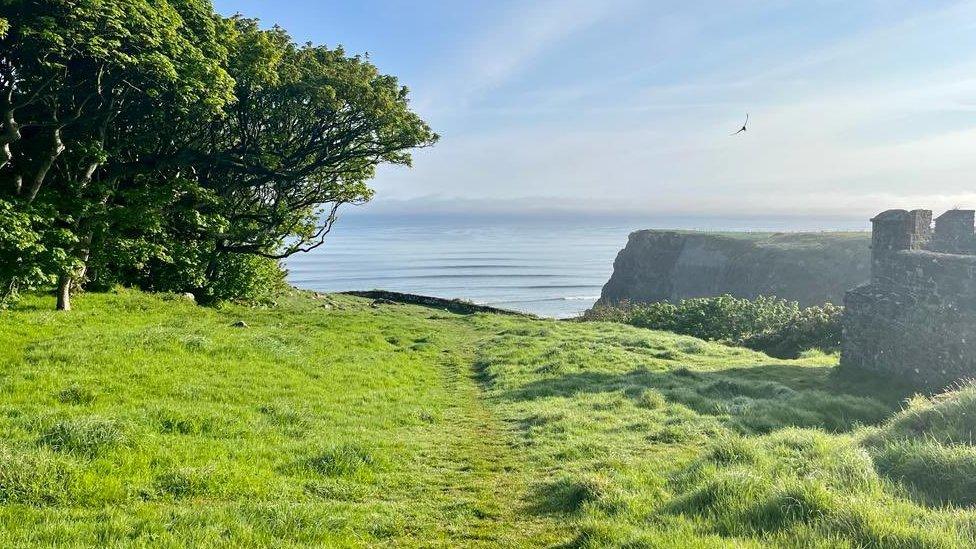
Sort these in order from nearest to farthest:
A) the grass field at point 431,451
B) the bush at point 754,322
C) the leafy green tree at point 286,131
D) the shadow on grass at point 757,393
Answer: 1. the grass field at point 431,451
2. the shadow on grass at point 757,393
3. the leafy green tree at point 286,131
4. the bush at point 754,322

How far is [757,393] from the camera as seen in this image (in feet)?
58.5

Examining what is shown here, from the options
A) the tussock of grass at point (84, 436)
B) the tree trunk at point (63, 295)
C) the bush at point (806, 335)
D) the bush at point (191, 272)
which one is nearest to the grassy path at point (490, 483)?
the tussock of grass at point (84, 436)

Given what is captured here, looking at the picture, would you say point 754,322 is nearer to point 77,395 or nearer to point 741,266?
point 77,395

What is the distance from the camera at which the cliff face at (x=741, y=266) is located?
81.2m

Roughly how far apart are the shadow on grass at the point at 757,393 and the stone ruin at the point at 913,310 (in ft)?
3.31

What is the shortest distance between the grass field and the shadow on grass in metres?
0.11

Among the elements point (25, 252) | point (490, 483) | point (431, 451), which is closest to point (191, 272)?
point (25, 252)

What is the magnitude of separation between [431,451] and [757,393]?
1171 centimetres

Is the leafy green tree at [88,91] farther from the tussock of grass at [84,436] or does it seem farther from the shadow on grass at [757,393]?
the shadow on grass at [757,393]

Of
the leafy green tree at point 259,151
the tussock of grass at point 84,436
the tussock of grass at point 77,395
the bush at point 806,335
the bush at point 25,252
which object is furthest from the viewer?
the bush at point 806,335

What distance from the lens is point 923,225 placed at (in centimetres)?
2047

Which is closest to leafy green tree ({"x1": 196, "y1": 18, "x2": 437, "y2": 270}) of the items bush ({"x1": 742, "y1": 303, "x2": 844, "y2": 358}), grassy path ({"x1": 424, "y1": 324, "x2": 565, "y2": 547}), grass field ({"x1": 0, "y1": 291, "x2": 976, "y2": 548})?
grass field ({"x1": 0, "y1": 291, "x2": 976, "y2": 548})

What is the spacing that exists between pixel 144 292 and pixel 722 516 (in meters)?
28.7

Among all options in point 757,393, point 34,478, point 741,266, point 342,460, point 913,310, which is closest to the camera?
point 34,478
